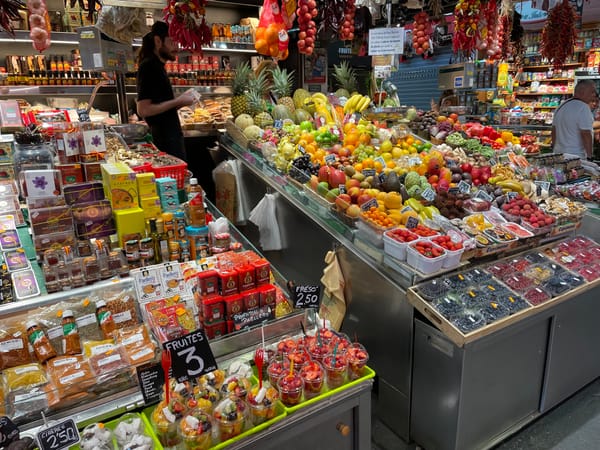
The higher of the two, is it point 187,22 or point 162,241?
point 187,22

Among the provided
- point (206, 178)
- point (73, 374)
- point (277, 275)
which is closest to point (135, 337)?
point (73, 374)

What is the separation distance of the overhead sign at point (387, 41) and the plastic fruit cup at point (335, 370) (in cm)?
350

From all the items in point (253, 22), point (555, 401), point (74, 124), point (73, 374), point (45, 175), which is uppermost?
point (253, 22)

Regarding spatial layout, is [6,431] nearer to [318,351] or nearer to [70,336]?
[70,336]

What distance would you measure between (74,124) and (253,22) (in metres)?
4.63

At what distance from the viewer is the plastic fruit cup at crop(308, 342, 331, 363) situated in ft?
6.37

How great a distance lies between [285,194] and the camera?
146 inches

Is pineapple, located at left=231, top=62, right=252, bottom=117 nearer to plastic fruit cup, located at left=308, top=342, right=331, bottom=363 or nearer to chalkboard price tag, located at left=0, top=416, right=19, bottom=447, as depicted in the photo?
plastic fruit cup, located at left=308, top=342, right=331, bottom=363

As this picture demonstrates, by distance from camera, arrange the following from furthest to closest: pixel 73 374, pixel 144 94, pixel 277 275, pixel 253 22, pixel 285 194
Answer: pixel 253 22
pixel 144 94
pixel 285 194
pixel 277 275
pixel 73 374

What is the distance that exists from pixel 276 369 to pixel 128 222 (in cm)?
127

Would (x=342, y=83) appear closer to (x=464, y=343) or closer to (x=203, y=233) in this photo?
(x=203, y=233)

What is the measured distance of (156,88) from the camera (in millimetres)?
4023

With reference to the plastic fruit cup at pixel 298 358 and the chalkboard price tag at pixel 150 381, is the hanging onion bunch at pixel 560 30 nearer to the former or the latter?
the plastic fruit cup at pixel 298 358

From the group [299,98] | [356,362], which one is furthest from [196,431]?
[299,98]
